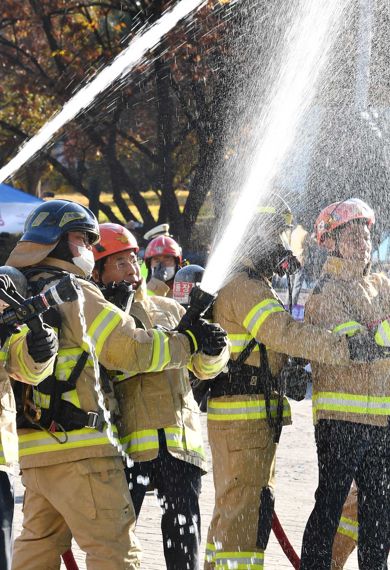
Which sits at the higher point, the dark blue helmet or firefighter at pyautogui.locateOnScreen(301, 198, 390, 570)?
the dark blue helmet

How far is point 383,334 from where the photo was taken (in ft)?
16.7

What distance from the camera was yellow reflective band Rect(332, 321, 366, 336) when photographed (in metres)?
5.14

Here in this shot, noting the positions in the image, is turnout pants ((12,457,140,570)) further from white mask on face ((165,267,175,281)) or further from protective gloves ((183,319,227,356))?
white mask on face ((165,267,175,281))

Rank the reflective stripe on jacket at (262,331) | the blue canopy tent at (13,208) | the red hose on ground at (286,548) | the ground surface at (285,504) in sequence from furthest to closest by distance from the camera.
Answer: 1. the blue canopy tent at (13,208)
2. the ground surface at (285,504)
3. the red hose on ground at (286,548)
4. the reflective stripe on jacket at (262,331)

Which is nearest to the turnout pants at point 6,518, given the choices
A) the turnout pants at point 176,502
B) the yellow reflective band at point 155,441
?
the yellow reflective band at point 155,441

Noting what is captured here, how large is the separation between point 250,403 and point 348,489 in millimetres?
628

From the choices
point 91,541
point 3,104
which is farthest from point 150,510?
point 3,104

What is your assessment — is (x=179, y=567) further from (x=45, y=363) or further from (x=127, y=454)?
(x=45, y=363)

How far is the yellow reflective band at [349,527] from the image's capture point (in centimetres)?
555

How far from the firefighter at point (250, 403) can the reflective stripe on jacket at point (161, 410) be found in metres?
0.25

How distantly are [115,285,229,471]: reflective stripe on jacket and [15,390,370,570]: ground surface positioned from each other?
1.21 m

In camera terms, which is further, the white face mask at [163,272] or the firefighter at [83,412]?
the white face mask at [163,272]

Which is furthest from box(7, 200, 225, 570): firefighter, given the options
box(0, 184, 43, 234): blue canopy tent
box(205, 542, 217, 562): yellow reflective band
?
box(0, 184, 43, 234): blue canopy tent

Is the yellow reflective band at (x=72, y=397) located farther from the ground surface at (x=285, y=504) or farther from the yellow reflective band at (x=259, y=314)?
the ground surface at (x=285, y=504)
